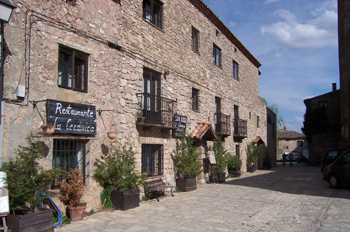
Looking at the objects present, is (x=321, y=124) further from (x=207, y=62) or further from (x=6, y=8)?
(x=6, y=8)

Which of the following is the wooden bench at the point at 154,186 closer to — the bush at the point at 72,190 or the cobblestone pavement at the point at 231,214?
the cobblestone pavement at the point at 231,214

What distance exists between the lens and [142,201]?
32.5 ft

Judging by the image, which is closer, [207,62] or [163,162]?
[163,162]

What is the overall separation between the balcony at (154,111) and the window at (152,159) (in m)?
0.91

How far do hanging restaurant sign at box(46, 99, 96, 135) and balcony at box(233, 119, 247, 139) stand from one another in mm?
12149

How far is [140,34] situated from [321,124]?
25223 millimetres

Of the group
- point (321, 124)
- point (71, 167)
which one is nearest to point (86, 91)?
point (71, 167)

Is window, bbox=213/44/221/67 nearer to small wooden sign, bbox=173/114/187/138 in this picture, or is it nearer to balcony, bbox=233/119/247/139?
balcony, bbox=233/119/247/139

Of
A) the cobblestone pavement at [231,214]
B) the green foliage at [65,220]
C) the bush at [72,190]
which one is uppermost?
the bush at [72,190]

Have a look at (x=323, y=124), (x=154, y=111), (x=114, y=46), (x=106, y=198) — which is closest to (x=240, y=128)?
(x=154, y=111)

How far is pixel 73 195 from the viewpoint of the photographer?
7391mm

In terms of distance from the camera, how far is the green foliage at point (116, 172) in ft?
28.0

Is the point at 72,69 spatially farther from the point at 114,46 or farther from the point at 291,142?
the point at 291,142

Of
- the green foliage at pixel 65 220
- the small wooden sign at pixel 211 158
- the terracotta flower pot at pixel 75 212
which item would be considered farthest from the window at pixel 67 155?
the small wooden sign at pixel 211 158
